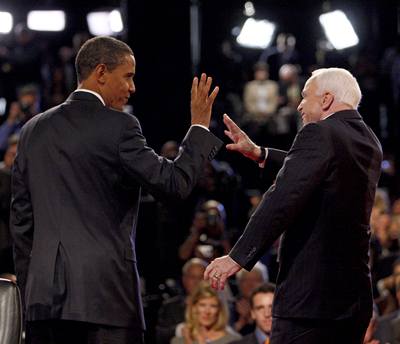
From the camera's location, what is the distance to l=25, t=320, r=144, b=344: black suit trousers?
147 inches

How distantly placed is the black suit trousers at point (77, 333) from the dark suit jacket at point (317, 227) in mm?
509

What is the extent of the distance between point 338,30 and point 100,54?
993 cm

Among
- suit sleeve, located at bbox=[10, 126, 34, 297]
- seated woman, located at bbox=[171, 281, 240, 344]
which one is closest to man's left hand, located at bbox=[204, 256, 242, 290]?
suit sleeve, located at bbox=[10, 126, 34, 297]

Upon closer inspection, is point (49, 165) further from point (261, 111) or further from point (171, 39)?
point (261, 111)

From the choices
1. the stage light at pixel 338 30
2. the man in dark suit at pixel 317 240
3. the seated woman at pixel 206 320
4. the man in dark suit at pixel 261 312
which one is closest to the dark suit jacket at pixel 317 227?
the man in dark suit at pixel 317 240

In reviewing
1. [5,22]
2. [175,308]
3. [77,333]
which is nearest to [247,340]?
[175,308]

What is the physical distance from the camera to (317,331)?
378 centimetres

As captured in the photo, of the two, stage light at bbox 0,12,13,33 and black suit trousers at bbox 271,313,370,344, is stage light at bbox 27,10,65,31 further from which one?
black suit trousers at bbox 271,313,370,344

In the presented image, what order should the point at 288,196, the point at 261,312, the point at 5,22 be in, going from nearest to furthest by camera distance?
the point at 288,196, the point at 261,312, the point at 5,22

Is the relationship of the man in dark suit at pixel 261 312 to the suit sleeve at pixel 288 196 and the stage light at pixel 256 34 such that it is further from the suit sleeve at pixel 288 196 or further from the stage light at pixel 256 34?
the stage light at pixel 256 34

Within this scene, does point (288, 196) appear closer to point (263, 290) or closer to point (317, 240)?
point (317, 240)

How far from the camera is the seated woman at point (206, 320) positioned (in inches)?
287

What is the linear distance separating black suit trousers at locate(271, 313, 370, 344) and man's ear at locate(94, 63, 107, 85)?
1.14 metres

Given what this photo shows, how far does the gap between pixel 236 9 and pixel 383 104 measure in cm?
363
